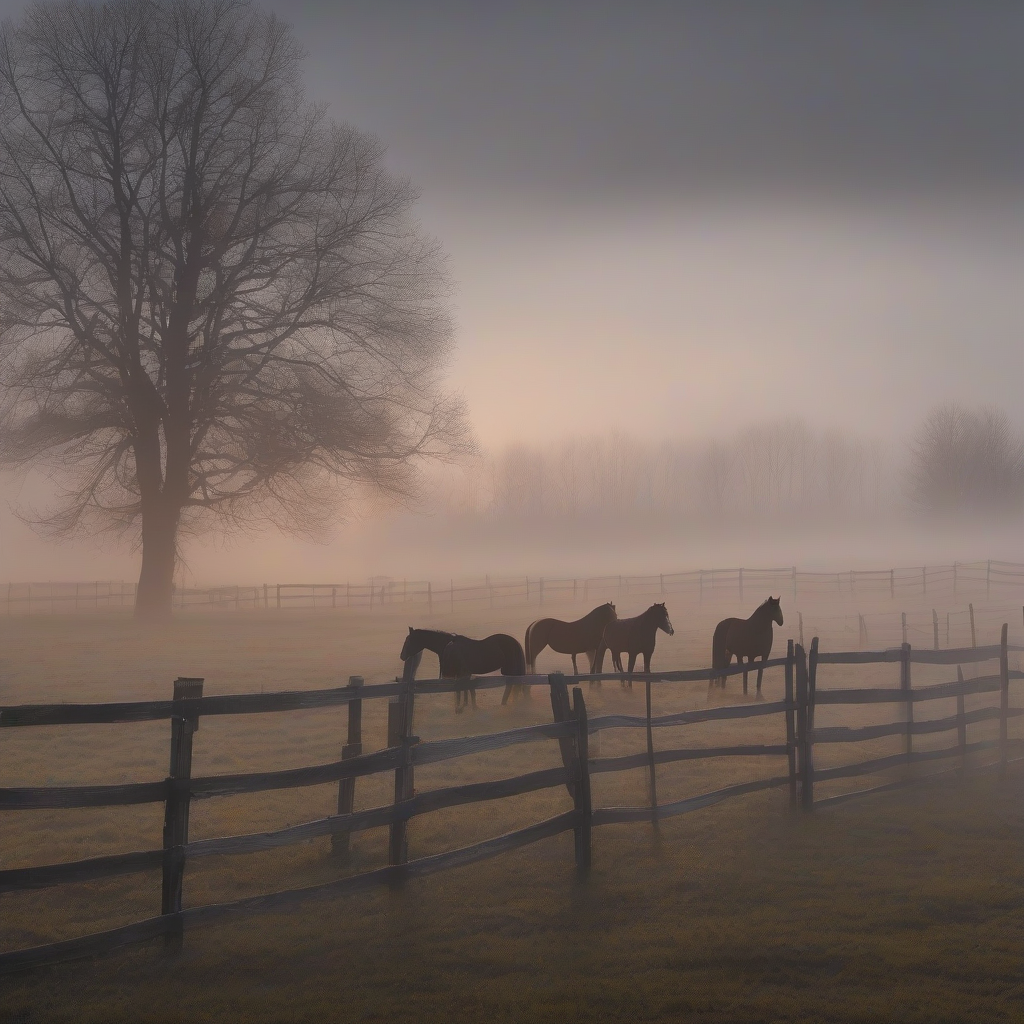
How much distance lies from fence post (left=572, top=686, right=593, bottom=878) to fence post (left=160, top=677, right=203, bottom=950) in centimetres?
267

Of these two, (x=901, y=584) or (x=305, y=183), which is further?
(x=901, y=584)

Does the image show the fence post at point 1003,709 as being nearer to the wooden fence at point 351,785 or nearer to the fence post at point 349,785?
the wooden fence at point 351,785

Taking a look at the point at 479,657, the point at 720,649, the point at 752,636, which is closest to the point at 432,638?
the point at 479,657

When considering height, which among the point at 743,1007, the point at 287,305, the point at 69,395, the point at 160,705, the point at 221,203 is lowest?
the point at 743,1007

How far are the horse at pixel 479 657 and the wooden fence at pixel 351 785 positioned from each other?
16.5ft

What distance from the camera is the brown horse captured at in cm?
1638

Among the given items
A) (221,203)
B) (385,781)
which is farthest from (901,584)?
(385,781)

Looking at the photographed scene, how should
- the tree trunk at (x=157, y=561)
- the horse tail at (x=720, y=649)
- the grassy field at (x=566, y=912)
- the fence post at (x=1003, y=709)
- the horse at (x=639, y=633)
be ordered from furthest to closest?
1. the tree trunk at (x=157, y=561)
2. the horse tail at (x=720, y=649)
3. the horse at (x=639, y=633)
4. the fence post at (x=1003, y=709)
5. the grassy field at (x=566, y=912)

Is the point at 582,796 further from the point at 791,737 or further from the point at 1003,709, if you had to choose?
the point at 1003,709

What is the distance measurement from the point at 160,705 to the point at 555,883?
2.92 m

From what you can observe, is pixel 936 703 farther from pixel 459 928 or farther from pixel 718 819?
pixel 459 928

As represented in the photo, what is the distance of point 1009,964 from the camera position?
5344 mm

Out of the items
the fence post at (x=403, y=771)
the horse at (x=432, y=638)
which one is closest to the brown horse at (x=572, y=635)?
the horse at (x=432, y=638)

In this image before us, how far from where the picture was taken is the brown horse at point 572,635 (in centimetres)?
1638
